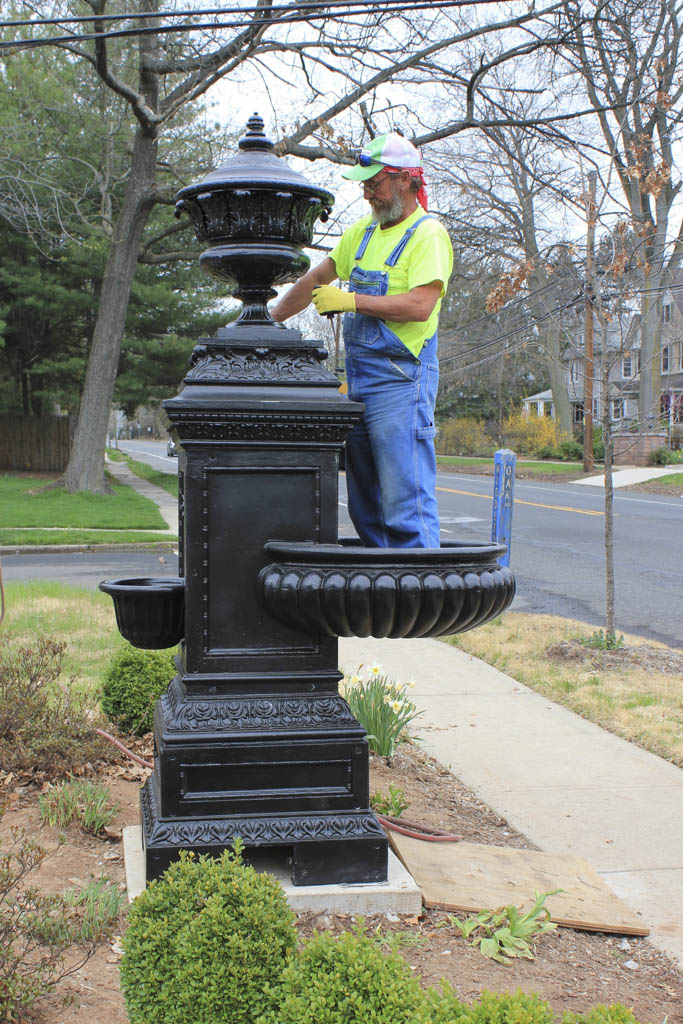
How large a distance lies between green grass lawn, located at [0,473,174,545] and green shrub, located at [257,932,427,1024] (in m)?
12.8

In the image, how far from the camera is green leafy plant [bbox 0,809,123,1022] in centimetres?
219

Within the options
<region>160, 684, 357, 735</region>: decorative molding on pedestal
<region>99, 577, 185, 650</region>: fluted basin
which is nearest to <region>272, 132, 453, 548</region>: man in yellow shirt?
<region>160, 684, 357, 735</region>: decorative molding on pedestal

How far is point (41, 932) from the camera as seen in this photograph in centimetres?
246

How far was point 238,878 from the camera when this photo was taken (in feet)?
7.32

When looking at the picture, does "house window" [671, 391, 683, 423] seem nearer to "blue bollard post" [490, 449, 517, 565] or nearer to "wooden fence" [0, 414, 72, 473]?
"blue bollard post" [490, 449, 517, 565]

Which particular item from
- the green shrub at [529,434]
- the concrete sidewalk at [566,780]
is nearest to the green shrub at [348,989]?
the concrete sidewalk at [566,780]

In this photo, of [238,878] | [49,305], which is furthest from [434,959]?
[49,305]

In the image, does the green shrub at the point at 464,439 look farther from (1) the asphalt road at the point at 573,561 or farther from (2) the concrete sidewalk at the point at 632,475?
(1) the asphalt road at the point at 573,561

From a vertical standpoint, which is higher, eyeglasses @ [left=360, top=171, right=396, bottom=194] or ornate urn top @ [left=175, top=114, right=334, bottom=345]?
eyeglasses @ [left=360, top=171, right=396, bottom=194]

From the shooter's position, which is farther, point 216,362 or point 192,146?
point 192,146

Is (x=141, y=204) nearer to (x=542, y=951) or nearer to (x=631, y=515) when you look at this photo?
(x=631, y=515)

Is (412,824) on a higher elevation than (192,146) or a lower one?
lower

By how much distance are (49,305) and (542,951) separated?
25.1 meters

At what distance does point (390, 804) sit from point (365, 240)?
2.07m
